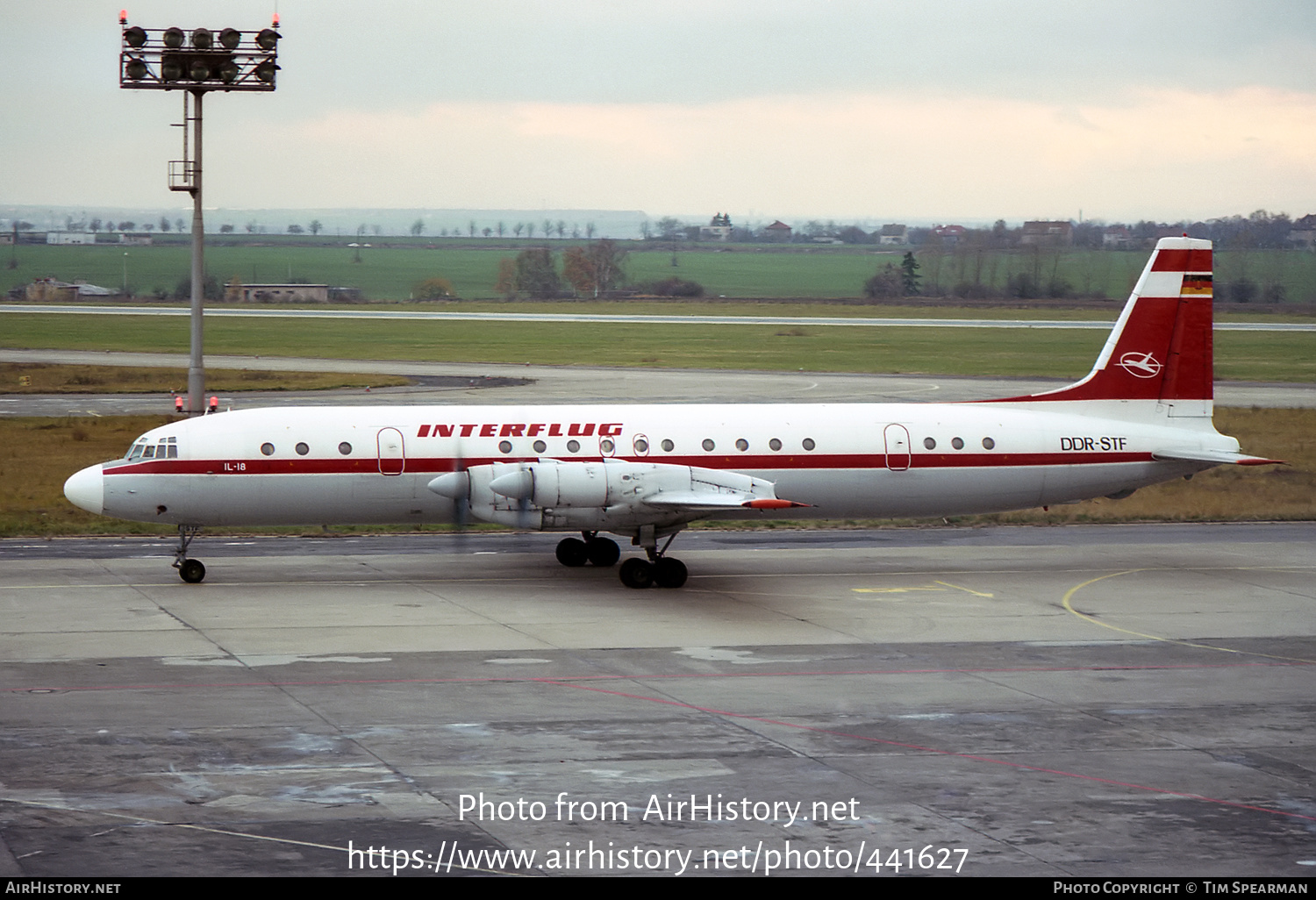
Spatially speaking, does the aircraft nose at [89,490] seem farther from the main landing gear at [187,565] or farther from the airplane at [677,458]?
the main landing gear at [187,565]

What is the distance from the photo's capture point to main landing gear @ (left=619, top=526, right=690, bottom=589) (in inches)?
1080

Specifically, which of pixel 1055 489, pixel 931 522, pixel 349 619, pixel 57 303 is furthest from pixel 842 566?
pixel 57 303

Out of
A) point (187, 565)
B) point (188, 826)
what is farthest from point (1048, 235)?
point (188, 826)

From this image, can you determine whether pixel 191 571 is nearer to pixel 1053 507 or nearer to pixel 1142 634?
pixel 1142 634

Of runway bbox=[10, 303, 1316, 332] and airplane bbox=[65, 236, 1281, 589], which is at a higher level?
runway bbox=[10, 303, 1316, 332]

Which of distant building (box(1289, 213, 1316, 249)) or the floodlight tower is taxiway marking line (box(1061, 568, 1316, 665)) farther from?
distant building (box(1289, 213, 1316, 249))

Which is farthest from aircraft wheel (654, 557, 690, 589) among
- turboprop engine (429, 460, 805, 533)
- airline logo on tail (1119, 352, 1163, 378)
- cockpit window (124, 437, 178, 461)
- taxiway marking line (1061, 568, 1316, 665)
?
airline logo on tail (1119, 352, 1163, 378)

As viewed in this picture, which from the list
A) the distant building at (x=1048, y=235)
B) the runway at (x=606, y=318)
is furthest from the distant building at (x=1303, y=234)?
the runway at (x=606, y=318)

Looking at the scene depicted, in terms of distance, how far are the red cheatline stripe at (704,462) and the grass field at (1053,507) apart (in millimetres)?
7443

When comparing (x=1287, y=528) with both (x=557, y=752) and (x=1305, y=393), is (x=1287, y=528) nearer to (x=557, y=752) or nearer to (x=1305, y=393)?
(x=557, y=752)

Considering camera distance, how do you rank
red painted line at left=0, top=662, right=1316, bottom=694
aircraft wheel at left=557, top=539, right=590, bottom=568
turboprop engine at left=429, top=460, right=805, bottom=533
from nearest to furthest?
red painted line at left=0, top=662, right=1316, bottom=694
turboprop engine at left=429, top=460, right=805, bottom=533
aircraft wheel at left=557, top=539, right=590, bottom=568

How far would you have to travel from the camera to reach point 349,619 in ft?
80.8

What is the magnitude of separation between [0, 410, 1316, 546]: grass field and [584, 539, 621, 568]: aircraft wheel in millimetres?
9911

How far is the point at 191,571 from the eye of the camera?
27.6m
